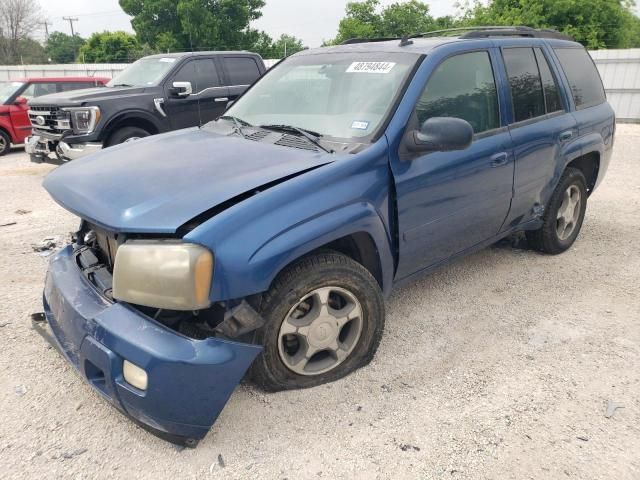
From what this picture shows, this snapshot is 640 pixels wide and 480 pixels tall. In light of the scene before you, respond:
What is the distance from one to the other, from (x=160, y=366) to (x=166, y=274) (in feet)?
1.22

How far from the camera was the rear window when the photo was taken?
4379mm

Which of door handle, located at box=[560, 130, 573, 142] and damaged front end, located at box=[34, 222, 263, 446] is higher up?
door handle, located at box=[560, 130, 573, 142]

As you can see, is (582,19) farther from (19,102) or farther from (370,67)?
(370,67)

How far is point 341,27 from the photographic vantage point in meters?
47.7

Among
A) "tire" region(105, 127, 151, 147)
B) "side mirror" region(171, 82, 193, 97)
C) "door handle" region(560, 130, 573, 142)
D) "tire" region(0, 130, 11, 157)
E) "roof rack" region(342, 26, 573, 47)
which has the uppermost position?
"roof rack" region(342, 26, 573, 47)

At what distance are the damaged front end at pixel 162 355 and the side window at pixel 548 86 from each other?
302cm

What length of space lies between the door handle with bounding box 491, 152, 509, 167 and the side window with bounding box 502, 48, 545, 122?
0.35 meters

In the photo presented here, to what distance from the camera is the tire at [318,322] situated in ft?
8.14

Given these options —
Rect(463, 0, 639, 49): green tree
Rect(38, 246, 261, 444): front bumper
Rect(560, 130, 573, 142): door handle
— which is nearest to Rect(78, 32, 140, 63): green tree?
Rect(463, 0, 639, 49): green tree

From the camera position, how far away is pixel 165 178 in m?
2.55

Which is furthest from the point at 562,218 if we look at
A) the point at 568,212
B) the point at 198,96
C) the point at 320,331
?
the point at 198,96

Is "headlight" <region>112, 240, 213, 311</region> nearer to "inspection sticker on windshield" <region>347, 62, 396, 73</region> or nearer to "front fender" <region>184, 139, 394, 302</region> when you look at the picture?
"front fender" <region>184, 139, 394, 302</region>

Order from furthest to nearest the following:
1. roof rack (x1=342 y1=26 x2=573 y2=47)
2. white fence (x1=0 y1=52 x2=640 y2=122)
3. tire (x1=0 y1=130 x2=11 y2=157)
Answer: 1. white fence (x1=0 y1=52 x2=640 y2=122)
2. tire (x1=0 y1=130 x2=11 y2=157)
3. roof rack (x1=342 y1=26 x2=573 y2=47)

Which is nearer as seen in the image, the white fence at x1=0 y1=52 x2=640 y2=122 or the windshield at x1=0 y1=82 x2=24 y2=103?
the windshield at x1=0 y1=82 x2=24 y2=103
